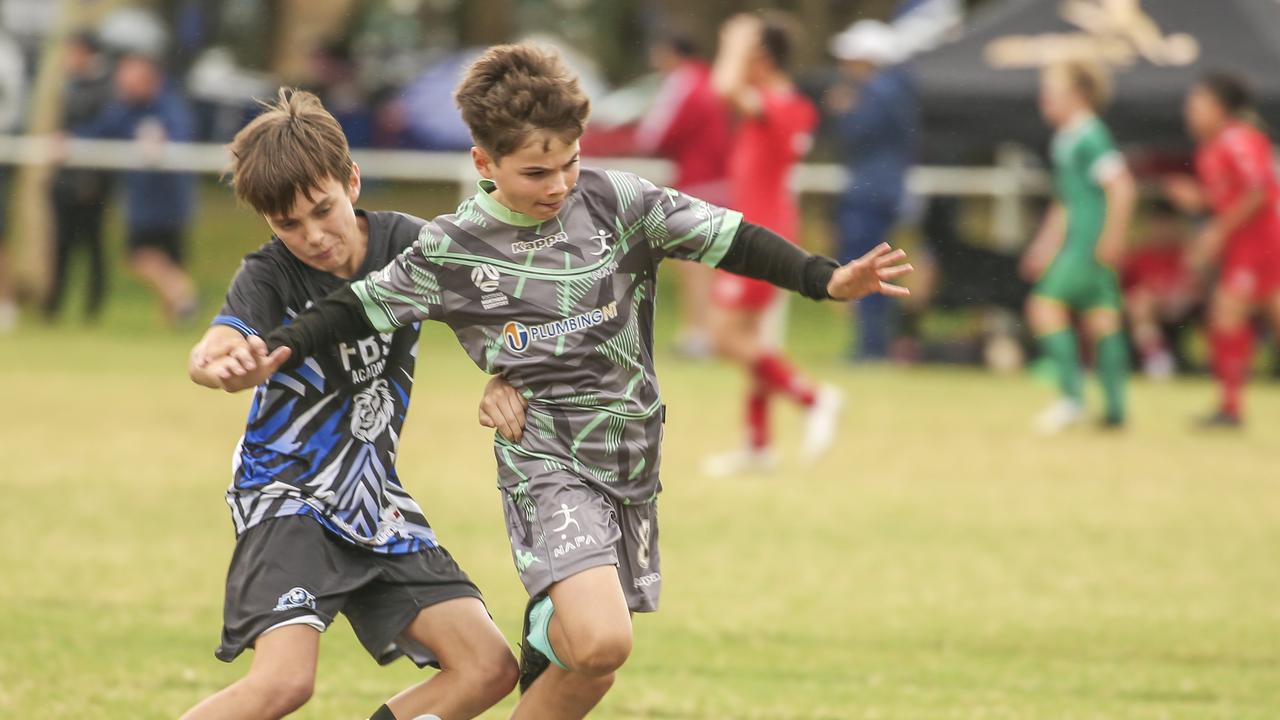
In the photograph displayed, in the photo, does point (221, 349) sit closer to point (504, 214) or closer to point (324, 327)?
point (324, 327)

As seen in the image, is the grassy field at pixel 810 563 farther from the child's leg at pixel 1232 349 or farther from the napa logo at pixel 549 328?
the napa logo at pixel 549 328

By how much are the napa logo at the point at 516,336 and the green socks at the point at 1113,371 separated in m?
8.10

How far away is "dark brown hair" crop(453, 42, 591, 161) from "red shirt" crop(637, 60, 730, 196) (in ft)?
34.9

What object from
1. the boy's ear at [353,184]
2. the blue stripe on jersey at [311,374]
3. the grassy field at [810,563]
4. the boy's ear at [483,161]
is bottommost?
the grassy field at [810,563]

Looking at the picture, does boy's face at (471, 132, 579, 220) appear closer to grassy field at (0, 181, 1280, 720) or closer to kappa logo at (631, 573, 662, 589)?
kappa logo at (631, 573, 662, 589)

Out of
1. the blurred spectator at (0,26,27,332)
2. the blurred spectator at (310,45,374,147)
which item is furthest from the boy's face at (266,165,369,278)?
the blurred spectator at (310,45,374,147)

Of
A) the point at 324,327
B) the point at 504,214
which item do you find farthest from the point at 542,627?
the point at 504,214

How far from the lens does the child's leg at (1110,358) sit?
1134cm

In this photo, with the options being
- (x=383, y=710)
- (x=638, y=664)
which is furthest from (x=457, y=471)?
(x=383, y=710)

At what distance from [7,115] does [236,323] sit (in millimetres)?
20628

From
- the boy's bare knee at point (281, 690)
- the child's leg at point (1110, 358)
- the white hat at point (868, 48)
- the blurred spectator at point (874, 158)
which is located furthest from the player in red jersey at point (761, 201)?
the boy's bare knee at point (281, 690)

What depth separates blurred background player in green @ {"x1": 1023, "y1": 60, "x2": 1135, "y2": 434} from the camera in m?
11.4

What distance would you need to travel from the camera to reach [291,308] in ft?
13.0

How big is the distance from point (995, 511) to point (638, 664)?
348 centimetres
